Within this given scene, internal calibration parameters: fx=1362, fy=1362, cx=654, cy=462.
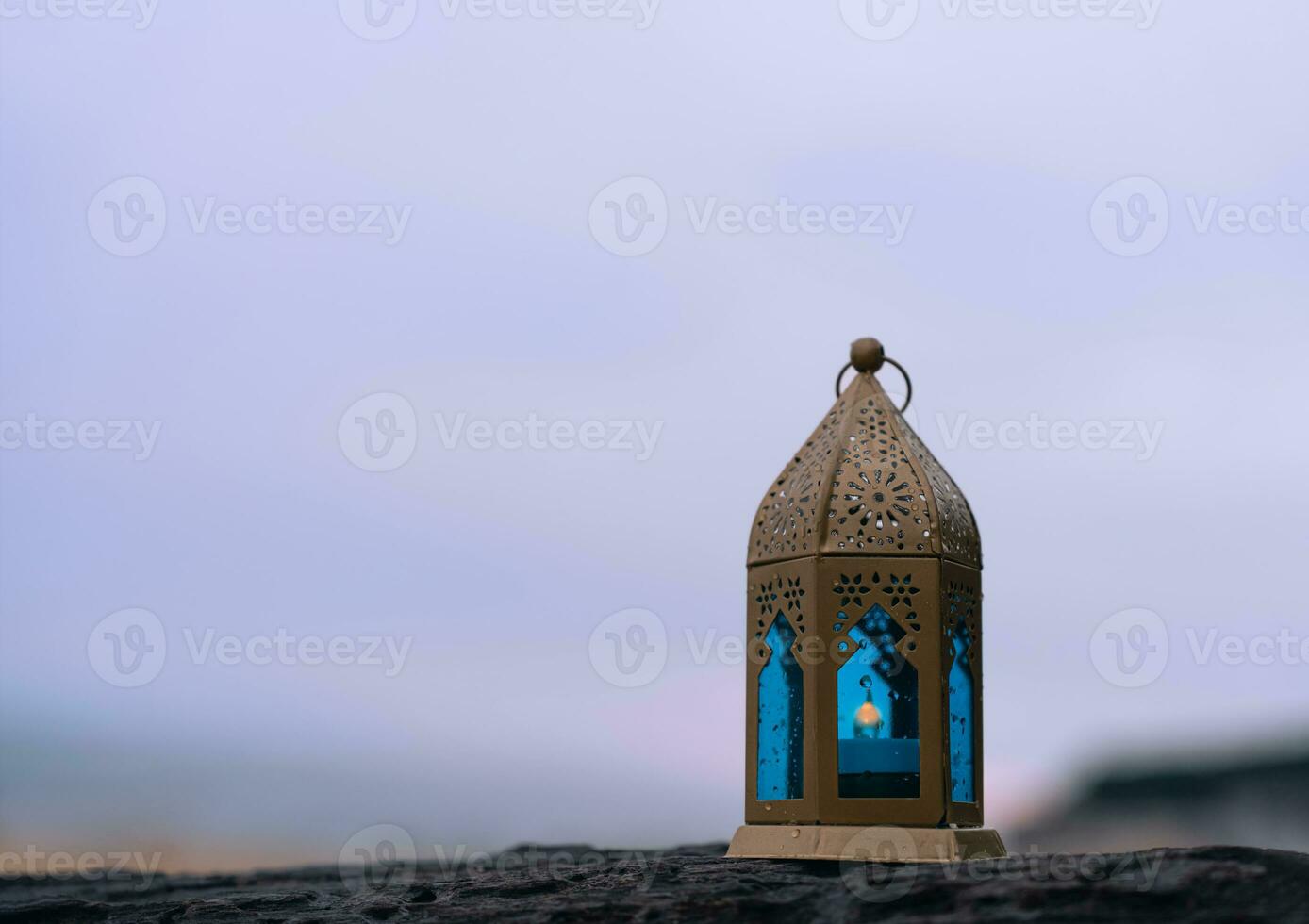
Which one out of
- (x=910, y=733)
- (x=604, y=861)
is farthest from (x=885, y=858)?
(x=604, y=861)

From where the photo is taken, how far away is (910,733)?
757cm

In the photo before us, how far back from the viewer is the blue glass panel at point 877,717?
Answer: 7406 mm

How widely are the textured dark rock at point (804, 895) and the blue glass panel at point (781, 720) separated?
0.47 m

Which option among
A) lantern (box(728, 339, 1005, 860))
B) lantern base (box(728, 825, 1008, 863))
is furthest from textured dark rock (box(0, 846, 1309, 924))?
lantern (box(728, 339, 1005, 860))

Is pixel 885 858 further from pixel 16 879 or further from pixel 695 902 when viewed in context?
pixel 16 879

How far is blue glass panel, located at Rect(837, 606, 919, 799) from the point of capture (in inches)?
292

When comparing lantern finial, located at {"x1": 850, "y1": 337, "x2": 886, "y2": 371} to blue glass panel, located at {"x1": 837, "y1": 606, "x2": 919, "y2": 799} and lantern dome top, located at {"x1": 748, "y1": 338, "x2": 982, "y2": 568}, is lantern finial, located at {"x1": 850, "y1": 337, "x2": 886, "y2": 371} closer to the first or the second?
lantern dome top, located at {"x1": 748, "y1": 338, "x2": 982, "y2": 568}

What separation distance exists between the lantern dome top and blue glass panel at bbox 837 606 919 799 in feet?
1.49

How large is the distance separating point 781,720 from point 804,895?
1.58 m

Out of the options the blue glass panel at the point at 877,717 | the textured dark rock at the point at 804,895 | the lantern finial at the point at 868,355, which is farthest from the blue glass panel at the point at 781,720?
the lantern finial at the point at 868,355

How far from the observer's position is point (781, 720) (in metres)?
7.83

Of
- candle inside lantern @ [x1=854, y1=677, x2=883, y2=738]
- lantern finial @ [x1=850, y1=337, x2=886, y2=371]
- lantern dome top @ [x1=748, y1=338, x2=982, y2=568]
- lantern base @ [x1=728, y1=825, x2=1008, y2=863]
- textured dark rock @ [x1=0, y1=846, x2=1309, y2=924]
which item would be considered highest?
lantern finial @ [x1=850, y1=337, x2=886, y2=371]

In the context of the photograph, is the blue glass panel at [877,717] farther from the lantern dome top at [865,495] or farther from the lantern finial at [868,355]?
the lantern finial at [868,355]

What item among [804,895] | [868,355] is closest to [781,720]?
[804,895]
